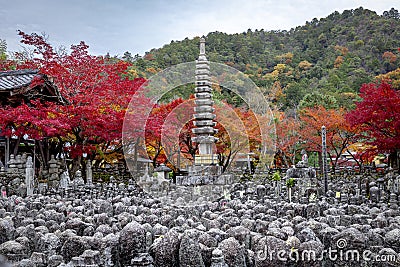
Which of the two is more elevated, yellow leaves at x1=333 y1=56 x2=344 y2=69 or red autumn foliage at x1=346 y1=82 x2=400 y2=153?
yellow leaves at x1=333 y1=56 x2=344 y2=69

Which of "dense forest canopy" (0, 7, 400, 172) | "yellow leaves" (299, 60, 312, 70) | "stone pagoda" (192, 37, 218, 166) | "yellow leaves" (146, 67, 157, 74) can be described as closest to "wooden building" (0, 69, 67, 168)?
"dense forest canopy" (0, 7, 400, 172)

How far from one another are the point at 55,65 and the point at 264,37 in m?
46.9

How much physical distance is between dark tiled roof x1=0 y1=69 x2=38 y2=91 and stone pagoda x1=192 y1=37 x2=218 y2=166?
23.8 ft

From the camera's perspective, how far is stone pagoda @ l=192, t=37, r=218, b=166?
18469mm

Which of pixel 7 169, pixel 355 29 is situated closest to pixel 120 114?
pixel 7 169

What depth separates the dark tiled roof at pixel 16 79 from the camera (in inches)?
603

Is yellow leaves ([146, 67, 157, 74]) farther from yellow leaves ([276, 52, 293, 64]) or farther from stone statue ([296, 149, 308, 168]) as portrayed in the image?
yellow leaves ([276, 52, 293, 64])

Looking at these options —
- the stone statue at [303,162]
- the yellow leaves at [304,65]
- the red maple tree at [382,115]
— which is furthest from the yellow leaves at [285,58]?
the red maple tree at [382,115]

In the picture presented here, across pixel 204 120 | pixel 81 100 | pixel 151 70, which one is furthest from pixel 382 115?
pixel 151 70

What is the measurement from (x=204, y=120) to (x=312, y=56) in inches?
1327

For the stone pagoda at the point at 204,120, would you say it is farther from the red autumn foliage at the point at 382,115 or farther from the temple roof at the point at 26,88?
the red autumn foliage at the point at 382,115

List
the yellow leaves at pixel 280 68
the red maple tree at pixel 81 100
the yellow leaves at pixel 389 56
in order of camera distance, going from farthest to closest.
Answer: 1. the yellow leaves at pixel 280 68
2. the yellow leaves at pixel 389 56
3. the red maple tree at pixel 81 100

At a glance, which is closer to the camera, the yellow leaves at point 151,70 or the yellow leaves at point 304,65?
the yellow leaves at point 151,70

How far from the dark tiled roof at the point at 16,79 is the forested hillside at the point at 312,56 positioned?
1650 centimetres
